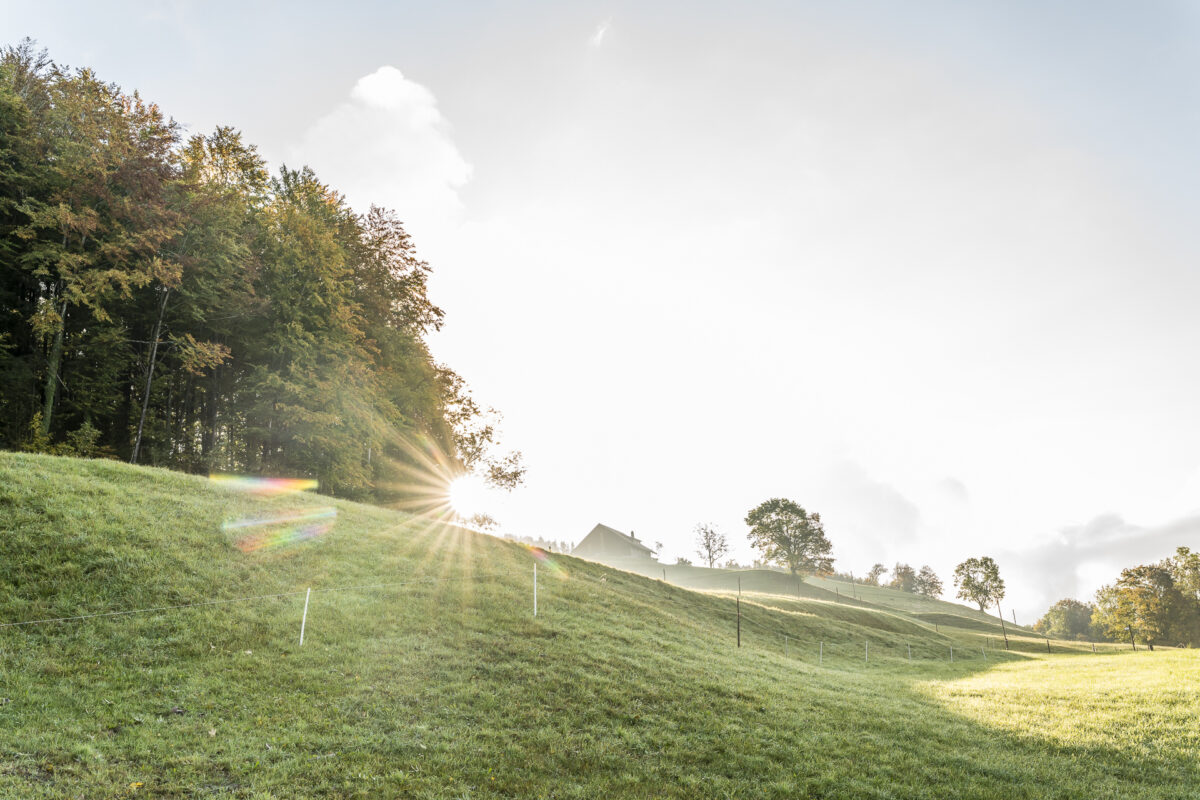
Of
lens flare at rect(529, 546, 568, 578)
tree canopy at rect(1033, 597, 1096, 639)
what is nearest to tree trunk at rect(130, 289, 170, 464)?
lens flare at rect(529, 546, 568, 578)

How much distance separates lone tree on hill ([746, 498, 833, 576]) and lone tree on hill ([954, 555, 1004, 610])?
86.4ft

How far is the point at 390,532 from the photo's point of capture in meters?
23.7

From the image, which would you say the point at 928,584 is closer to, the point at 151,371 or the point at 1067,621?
the point at 1067,621

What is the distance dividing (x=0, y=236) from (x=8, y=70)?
804cm

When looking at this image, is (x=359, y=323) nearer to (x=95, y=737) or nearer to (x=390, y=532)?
(x=390, y=532)

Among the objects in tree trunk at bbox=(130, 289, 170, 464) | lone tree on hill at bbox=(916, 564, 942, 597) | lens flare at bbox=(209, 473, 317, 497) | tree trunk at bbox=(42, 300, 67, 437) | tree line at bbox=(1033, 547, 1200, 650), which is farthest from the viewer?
lone tree on hill at bbox=(916, 564, 942, 597)

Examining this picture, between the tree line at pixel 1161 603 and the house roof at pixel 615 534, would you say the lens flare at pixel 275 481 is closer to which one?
the house roof at pixel 615 534

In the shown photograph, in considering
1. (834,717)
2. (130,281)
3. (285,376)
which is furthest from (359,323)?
(834,717)

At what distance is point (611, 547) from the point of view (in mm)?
98938

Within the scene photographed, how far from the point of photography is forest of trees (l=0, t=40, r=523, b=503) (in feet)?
77.3

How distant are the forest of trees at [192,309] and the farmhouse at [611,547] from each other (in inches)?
2551

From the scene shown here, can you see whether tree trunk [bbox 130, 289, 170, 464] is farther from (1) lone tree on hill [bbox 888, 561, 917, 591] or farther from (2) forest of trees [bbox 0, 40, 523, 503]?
(1) lone tree on hill [bbox 888, 561, 917, 591]

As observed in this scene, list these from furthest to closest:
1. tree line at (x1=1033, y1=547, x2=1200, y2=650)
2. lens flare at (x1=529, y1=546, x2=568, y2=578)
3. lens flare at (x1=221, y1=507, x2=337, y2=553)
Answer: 1. tree line at (x1=1033, y1=547, x2=1200, y2=650)
2. lens flare at (x1=529, y1=546, x2=568, y2=578)
3. lens flare at (x1=221, y1=507, x2=337, y2=553)

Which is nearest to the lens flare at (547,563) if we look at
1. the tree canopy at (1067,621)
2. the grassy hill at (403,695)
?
the grassy hill at (403,695)
